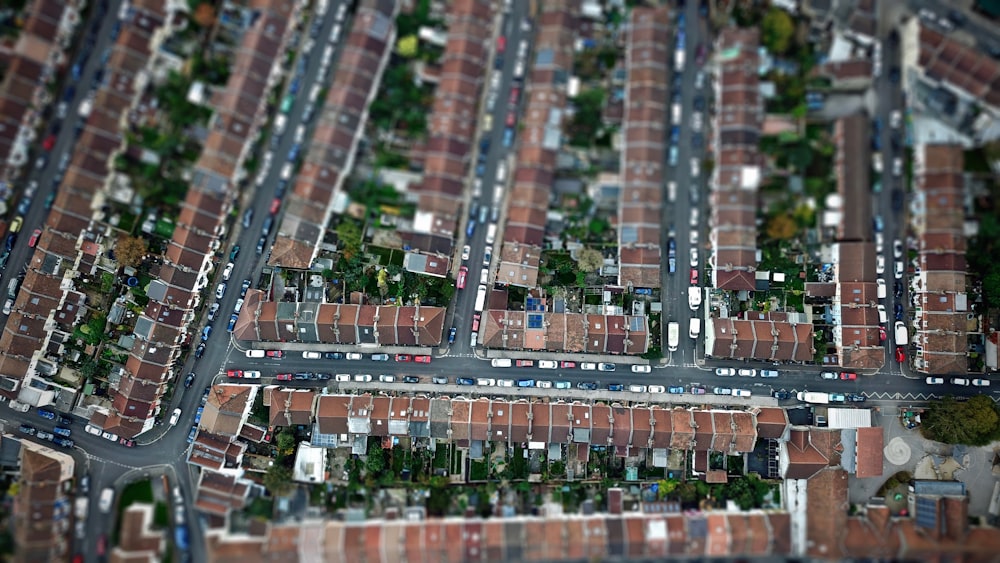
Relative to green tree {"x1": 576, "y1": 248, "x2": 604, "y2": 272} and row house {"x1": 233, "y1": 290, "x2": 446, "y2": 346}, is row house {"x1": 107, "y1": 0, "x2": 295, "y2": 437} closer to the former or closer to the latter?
row house {"x1": 233, "y1": 290, "x2": 446, "y2": 346}

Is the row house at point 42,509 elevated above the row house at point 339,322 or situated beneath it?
situated beneath

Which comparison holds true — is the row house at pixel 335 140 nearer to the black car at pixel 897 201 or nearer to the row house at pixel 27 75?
the row house at pixel 27 75

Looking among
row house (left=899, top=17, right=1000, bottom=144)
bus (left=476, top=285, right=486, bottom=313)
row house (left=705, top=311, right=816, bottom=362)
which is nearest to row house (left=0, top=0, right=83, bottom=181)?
bus (left=476, top=285, right=486, bottom=313)

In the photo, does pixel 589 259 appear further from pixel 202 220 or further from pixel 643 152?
pixel 202 220

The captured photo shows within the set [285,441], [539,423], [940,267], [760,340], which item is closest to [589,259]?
[539,423]

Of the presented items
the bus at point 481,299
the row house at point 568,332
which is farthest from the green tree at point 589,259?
the bus at point 481,299

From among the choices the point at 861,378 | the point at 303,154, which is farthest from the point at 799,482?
the point at 303,154

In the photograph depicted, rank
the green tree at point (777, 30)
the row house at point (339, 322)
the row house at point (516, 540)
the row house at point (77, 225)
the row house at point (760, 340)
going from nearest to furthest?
the row house at point (516, 540), the row house at point (760, 340), the row house at point (339, 322), the row house at point (77, 225), the green tree at point (777, 30)
